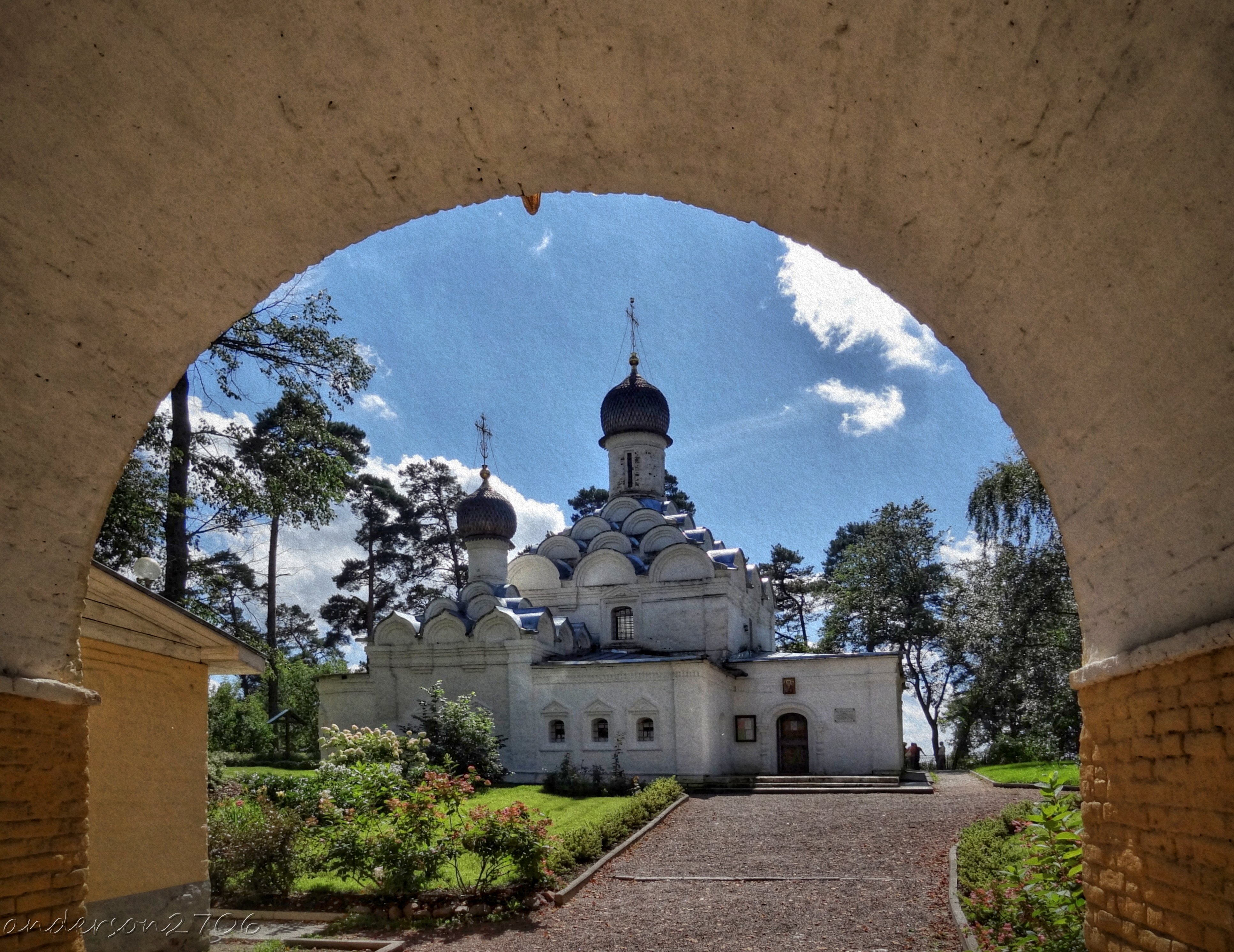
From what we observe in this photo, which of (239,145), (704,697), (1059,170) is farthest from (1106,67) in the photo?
(704,697)

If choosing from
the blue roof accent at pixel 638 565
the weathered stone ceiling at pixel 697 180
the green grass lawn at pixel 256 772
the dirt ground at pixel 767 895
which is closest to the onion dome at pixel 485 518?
the blue roof accent at pixel 638 565

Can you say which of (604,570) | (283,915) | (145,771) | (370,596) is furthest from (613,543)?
(145,771)

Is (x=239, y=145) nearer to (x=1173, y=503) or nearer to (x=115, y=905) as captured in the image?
(x=1173, y=503)

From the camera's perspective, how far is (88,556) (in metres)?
3.97

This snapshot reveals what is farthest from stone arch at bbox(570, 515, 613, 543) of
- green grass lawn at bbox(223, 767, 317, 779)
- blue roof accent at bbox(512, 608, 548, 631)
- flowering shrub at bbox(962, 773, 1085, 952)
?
flowering shrub at bbox(962, 773, 1085, 952)

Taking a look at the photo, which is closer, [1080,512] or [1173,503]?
[1173,503]

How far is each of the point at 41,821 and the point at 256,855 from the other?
26.6 ft

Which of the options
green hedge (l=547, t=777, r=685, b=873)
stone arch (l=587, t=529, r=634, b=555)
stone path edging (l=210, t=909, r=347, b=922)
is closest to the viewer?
stone path edging (l=210, t=909, r=347, b=922)

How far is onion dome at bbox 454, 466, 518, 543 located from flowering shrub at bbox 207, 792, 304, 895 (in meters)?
18.5

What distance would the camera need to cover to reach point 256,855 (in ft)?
35.6

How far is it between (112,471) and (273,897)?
28.4 feet

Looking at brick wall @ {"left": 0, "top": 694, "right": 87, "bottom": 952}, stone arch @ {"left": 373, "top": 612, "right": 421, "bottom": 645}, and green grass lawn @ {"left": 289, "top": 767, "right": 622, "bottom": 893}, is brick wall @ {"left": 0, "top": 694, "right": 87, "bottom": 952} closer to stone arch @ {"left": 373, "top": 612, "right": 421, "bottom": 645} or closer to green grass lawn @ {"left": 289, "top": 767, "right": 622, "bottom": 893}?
green grass lawn @ {"left": 289, "top": 767, "right": 622, "bottom": 893}

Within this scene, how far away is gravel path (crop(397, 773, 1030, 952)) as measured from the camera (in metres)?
9.11

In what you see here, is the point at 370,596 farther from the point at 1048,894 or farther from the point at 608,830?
the point at 1048,894
